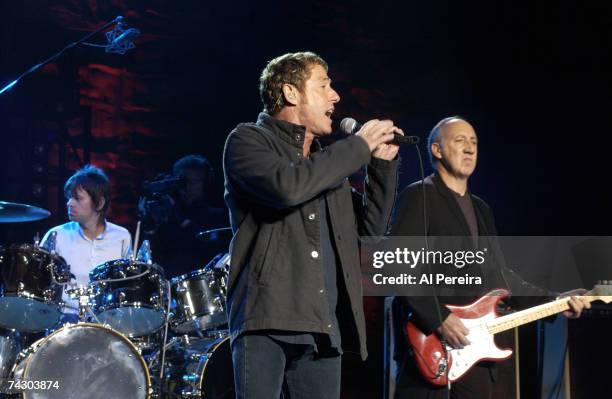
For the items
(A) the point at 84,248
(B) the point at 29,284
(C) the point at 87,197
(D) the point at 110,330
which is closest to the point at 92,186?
(C) the point at 87,197

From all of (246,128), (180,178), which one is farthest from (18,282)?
(246,128)

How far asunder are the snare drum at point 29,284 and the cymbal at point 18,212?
22cm

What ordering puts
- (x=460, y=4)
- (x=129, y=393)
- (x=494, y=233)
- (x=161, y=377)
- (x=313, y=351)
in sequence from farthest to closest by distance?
(x=460, y=4) → (x=161, y=377) → (x=129, y=393) → (x=494, y=233) → (x=313, y=351)

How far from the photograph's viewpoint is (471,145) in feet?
13.4

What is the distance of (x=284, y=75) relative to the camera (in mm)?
2623

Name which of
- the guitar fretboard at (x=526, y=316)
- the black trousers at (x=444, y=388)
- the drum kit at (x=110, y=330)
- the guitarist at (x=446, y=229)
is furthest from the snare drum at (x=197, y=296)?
the guitar fretboard at (x=526, y=316)

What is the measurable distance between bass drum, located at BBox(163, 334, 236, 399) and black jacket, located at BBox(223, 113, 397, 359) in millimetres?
2664

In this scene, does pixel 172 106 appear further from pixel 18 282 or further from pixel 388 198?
pixel 388 198

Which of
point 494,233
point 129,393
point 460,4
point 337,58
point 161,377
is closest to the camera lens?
point 494,233

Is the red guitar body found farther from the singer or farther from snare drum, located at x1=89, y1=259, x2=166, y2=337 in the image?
snare drum, located at x1=89, y1=259, x2=166, y2=337

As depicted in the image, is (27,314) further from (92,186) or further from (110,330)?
(92,186)

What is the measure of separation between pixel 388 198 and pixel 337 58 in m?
5.31

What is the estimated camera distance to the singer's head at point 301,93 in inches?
102

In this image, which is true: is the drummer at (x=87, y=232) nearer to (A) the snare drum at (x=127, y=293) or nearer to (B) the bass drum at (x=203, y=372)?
(A) the snare drum at (x=127, y=293)
